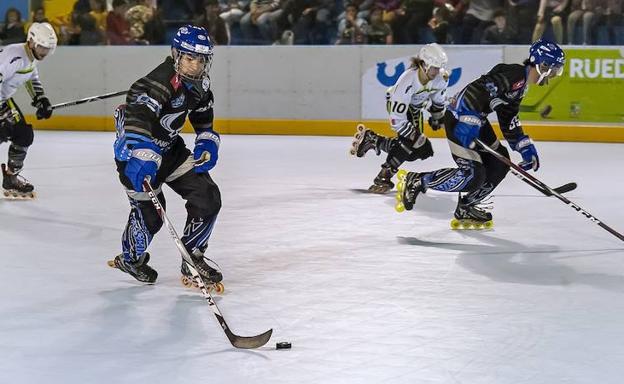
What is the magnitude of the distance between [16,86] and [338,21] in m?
5.67

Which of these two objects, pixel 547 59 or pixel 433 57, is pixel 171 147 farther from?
pixel 433 57

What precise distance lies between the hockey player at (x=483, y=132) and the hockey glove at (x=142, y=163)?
2401 mm

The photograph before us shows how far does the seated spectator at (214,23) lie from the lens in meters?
13.4

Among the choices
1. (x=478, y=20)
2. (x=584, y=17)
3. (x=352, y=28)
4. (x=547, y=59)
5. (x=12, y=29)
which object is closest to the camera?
(x=547, y=59)

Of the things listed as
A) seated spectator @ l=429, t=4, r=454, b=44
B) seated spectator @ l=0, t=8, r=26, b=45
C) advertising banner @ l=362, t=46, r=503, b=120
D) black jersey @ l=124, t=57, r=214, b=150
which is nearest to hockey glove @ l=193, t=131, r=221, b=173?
black jersey @ l=124, t=57, r=214, b=150

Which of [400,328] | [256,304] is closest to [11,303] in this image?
[256,304]

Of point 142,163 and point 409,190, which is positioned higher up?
point 142,163

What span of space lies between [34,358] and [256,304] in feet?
3.86

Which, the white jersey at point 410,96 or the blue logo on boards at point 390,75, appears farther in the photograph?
the blue logo on boards at point 390,75

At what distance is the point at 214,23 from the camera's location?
13.4 m

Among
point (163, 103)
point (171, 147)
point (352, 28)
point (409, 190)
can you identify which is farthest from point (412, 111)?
point (352, 28)

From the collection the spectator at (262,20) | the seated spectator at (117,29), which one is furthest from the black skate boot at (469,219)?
the seated spectator at (117,29)

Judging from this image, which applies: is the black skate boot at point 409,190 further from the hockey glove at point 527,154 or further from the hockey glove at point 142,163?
the hockey glove at point 142,163

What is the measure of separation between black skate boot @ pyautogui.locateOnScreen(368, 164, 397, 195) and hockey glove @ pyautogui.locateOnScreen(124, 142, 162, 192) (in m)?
4.03
